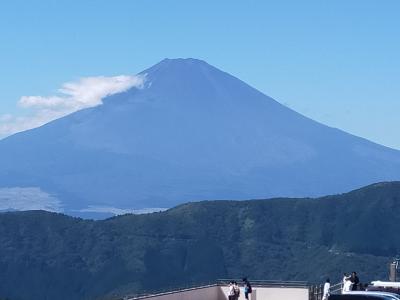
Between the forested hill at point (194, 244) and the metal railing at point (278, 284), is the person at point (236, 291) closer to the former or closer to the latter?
the metal railing at point (278, 284)

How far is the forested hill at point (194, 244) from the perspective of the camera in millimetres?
152000

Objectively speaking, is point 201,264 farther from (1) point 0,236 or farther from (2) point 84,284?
(1) point 0,236

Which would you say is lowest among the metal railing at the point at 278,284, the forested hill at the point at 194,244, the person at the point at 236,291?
the person at the point at 236,291

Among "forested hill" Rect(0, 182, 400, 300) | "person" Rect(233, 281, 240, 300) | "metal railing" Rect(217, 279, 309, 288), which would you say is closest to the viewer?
"person" Rect(233, 281, 240, 300)

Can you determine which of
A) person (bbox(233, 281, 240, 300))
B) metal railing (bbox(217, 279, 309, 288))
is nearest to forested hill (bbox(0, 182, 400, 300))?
metal railing (bbox(217, 279, 309, 288))

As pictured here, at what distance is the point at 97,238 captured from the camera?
169875 mm

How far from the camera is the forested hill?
152 metres

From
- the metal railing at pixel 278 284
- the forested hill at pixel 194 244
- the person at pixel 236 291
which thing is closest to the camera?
the person at pixel 236 291

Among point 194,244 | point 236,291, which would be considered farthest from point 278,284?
point 194,244

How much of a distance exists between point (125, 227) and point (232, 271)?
1023 inches

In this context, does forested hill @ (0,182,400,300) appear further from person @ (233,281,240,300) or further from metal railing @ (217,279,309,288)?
person @ (233,281,240,300)

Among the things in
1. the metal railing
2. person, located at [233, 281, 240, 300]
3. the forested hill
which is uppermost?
the forested hill

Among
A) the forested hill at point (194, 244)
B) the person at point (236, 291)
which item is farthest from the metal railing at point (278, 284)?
the forested hill at point (194, 244)

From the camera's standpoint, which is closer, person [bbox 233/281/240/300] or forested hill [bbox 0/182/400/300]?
person [bbox 233/281/240/300]
